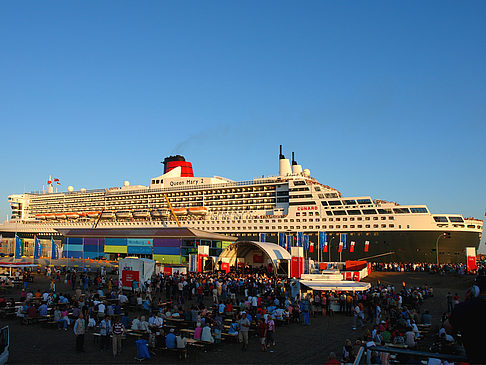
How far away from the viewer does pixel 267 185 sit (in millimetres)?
59219

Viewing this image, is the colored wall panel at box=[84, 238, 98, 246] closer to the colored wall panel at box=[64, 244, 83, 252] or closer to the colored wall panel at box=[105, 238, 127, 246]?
the colored wall panel at box=[64, 244, 83, 252]

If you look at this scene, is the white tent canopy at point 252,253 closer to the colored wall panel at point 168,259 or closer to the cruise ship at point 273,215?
the cruise ship at point 273,215

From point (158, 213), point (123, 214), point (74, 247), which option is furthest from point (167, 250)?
point (123, 214)

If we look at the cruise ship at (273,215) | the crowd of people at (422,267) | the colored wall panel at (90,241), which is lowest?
the crowd of people at (422,267)

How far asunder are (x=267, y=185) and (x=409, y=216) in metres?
20.0

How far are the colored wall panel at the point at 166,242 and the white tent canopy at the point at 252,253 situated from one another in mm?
9335

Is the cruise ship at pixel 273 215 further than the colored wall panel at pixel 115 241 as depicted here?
No

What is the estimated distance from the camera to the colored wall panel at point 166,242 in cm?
5016

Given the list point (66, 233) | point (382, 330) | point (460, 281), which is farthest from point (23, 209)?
point (382, 330)

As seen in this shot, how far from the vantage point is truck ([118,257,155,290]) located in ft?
76.8

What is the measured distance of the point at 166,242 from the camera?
168 feet

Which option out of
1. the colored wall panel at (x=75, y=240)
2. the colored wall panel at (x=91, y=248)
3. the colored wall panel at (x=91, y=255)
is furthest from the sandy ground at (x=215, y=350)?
the colored wall panel at (x=75, y=240)

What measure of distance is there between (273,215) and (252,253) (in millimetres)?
11369

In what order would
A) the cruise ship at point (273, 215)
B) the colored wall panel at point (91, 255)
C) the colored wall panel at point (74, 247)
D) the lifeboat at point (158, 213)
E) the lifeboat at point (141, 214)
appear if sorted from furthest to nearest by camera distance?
the lifeboat at point (141, 214) < the lifeboat at point (158, 213) < the colored wall panel at point (74, 247) < the colored wall panel at point (91, 255) < the cruise ship at point (273, 215)
